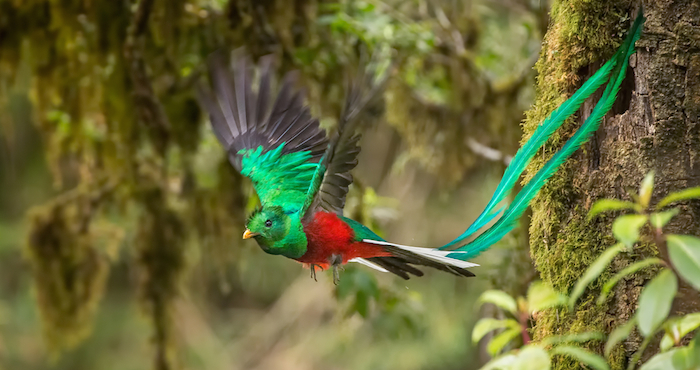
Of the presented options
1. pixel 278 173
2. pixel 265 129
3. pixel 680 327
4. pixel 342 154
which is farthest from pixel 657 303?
pixel 265 129

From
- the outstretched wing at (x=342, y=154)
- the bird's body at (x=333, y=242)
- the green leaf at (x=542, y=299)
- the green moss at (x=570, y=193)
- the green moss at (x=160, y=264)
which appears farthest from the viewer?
the green moss at (x=160, y=264)

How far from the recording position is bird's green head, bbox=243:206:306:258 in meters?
2.49

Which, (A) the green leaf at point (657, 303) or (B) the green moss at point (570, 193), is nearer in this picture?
(A) the green leaf at point (657, 303)

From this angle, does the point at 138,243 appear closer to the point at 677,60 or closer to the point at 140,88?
the point at 140,88

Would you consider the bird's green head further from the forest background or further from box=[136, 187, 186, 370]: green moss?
box=[136, 187, 186, 370]: green moss

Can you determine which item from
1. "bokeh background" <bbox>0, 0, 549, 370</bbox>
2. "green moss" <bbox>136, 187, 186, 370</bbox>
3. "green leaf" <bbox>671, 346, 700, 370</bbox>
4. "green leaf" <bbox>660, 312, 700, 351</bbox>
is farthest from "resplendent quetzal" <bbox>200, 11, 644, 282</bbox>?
"green moss" <bbox>136, 187, 186, 370</bbox>

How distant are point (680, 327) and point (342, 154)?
143 centimetres

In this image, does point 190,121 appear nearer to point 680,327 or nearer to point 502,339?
point 502,339

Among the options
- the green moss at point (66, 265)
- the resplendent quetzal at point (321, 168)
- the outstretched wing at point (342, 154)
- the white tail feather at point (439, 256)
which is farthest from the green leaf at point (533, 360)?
the green moss at point (66, 265)

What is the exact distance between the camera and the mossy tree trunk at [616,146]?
5.42 feet

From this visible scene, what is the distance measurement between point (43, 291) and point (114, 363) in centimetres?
509

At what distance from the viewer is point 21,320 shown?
8680 mm

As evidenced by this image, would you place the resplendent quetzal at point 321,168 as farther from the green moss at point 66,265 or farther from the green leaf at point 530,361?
the green moss at point 66,265

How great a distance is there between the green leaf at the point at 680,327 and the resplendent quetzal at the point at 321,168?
2.19 feet
